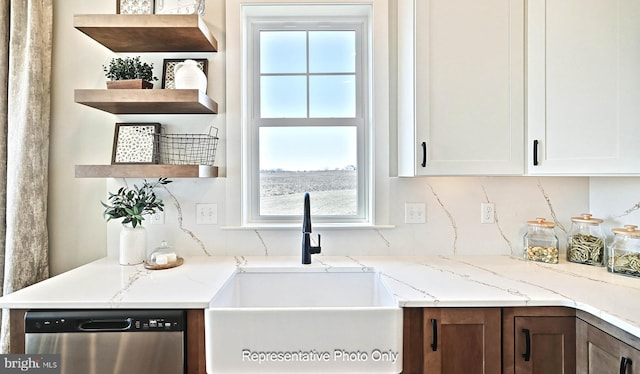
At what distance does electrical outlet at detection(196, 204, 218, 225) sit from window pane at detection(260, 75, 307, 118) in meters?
0.61

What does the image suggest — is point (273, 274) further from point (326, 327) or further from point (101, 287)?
point (101, 287)

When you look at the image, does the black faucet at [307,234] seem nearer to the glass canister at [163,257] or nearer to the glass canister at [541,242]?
the glass canister at [163,257]

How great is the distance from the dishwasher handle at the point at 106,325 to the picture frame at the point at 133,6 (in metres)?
1.47

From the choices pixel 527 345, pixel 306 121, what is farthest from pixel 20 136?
pixel 527 345

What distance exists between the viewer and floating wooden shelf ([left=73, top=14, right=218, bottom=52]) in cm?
162

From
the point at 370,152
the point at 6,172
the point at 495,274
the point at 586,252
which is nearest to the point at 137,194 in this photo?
the point at 6,172

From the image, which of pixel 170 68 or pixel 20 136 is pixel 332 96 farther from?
pixel 20 136

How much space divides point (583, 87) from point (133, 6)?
2168 millimetres

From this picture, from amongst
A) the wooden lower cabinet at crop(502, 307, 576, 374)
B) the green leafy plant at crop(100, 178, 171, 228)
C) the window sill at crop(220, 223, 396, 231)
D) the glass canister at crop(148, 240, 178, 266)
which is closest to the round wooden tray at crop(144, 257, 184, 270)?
the glass canister at crop(148, 240, 178, 266)

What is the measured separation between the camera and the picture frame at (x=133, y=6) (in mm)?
1776

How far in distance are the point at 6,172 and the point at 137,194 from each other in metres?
0.63

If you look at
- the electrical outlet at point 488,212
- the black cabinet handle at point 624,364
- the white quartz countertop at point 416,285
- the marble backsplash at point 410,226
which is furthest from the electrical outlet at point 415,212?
the black cabinet handle at point 624,364

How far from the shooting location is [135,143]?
6.25 ft

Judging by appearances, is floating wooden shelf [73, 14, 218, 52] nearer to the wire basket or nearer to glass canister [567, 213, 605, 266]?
the wire basket
